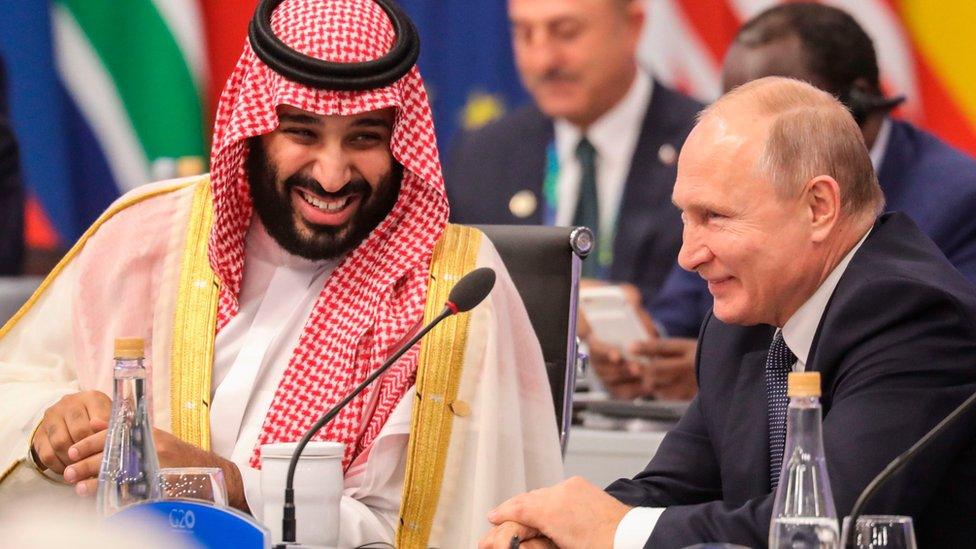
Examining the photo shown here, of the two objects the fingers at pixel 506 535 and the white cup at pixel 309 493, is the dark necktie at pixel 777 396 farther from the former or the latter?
the white cup at pixel 309 493

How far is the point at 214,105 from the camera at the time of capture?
5.53 metres

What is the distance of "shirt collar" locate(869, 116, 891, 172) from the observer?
156 inches

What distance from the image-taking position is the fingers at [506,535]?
199cm

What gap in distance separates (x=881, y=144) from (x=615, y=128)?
1.36 m

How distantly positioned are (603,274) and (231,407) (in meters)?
2.53

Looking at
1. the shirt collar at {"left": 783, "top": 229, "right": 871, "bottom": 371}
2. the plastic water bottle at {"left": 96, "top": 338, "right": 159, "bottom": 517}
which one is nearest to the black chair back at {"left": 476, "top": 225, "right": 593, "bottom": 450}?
the shirt collar at {"left": 783, "top": 229, "right": 871, "bottom": 371}

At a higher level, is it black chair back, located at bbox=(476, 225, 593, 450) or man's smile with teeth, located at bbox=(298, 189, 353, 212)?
man's smile with teeth, located at bbox=(298, 189, 353, 212)

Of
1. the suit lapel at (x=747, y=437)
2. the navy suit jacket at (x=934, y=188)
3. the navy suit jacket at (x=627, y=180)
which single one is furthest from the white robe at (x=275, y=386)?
the navy suit jacket at (x=627, y=180)

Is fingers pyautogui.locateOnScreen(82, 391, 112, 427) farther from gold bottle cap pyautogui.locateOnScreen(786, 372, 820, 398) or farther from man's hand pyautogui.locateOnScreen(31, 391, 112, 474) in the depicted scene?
gold bottle cap pyautogui.locateOnScreen(786, 372, 820, 398)

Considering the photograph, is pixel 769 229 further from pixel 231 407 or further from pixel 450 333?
pixel 231 407

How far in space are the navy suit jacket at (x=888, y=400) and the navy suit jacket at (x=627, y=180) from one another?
107 inches

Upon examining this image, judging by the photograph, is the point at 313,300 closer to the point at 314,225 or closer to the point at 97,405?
the point at 314,225

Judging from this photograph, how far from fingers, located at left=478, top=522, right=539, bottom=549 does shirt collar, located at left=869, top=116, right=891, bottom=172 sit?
2225mm

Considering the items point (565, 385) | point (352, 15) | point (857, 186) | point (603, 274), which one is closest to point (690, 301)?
point (603, 274)
